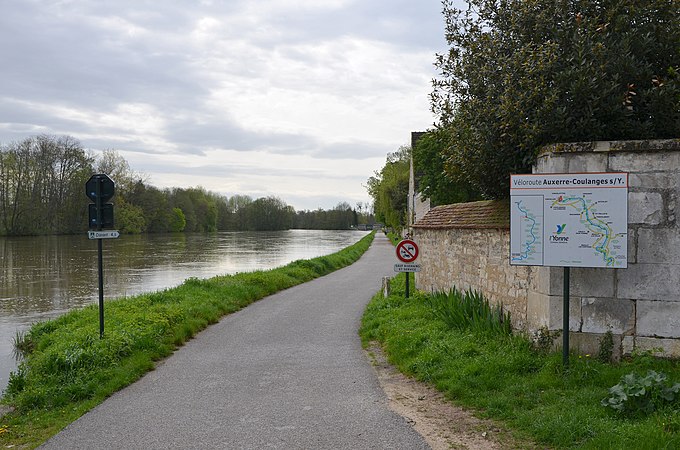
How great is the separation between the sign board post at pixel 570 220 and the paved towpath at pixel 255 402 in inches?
97.7

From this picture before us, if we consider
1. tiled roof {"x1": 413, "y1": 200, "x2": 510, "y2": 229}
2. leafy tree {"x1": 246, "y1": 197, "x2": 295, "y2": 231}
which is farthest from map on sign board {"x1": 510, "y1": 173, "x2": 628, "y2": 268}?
leafy tree {"x1": 246, "y1": 197, "x2": 295, "y2": 231}

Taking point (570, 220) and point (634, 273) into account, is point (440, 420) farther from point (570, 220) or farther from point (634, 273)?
point (634, 273)

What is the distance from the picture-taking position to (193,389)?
714cm

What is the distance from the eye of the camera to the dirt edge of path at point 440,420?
16.4 ft

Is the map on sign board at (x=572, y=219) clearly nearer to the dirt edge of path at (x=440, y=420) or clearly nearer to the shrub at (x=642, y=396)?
the shrub at (x=642, y=396)

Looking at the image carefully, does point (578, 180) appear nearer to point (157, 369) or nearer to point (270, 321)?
point (157, 369)

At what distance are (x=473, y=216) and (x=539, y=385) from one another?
450cm

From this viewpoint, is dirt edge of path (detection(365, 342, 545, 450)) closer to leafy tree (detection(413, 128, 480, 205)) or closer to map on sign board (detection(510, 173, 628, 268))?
map on sign board (detection(510, 173, 628, 268))

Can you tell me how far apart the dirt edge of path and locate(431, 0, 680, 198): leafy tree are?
343 cm

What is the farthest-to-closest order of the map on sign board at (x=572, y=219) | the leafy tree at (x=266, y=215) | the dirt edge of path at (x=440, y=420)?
the leafy tree at (x=266, y=215), the map on sign board at (x=572, y=219), the dirt edge of path at (x=440, y=420)

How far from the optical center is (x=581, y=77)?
688 cm

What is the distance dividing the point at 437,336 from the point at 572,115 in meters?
3.56

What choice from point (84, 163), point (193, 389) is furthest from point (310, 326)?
point (84, 163)

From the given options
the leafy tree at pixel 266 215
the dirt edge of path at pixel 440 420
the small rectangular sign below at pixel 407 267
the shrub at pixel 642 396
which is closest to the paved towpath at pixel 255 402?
the dirt edge of path at pixel 440 420
